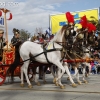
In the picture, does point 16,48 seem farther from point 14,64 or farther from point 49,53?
point 49,53

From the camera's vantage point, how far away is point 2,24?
40.5 feet

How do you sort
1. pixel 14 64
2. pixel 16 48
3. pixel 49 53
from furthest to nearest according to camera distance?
pixel 16 48
pixel 14 64
pixel 49 53

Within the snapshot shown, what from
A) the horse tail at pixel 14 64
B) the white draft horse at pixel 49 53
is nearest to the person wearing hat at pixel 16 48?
the horse tail at pixel 14 64

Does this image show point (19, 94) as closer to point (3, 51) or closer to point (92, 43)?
point (3, 51)

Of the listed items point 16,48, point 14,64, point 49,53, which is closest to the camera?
point 49,53

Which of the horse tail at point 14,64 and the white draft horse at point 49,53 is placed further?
the horse tail at point 14,64

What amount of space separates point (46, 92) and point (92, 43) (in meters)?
3.19

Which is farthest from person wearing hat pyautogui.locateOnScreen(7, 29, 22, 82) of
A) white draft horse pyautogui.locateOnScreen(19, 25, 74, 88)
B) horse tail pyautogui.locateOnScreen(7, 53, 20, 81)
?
white draft horse pyautogui.locateOnScreen(19, 25, 74, 88)

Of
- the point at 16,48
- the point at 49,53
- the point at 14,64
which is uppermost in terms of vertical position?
the point at 16,48

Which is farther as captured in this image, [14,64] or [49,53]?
[14,64]

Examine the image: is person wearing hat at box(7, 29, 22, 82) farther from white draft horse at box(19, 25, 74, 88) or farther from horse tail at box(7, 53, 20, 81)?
white draft horse at box(19, 25, 74, 88)

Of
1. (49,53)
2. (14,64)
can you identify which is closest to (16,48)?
(14,64)

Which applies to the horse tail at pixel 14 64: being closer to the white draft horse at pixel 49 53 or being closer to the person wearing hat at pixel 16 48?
the person wearing hat at pixel 16 48

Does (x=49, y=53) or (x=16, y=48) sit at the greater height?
(x=16, y=48)
